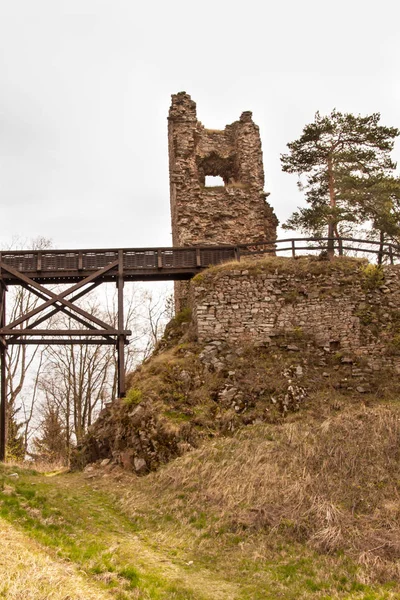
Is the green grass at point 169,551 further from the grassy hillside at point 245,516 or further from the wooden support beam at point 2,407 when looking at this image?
the wooden support beam at point 2,407

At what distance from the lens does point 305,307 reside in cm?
1780

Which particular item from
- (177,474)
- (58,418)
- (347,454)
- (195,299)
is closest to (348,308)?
(195,299)

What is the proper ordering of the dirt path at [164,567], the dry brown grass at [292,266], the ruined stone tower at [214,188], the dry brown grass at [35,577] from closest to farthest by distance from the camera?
the dry brown grass at [35,577] → the dirt path at [164,567] → the dry brown grass at [292,266] → the ruined stone tower at [214,188]

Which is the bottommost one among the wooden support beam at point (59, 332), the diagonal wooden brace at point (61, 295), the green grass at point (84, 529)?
the green grass at point (84, 529)

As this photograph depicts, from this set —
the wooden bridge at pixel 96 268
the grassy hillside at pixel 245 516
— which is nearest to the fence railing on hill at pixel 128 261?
the wooden bridge at pixel 96 268

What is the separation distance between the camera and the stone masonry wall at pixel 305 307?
1727cm

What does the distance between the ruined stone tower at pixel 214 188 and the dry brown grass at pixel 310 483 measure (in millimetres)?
9481

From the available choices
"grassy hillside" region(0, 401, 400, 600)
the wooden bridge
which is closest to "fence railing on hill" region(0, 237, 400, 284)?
the wooden bridge

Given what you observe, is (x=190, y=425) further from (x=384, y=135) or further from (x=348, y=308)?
(x=384, y=135)

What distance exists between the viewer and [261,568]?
9.68 m

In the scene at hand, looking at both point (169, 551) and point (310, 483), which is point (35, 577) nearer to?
point (169, 551)

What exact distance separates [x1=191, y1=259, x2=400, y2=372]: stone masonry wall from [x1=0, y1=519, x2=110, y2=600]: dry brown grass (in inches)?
377

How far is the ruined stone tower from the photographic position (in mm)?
22484

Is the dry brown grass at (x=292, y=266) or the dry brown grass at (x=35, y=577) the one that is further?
the dry brown grass at (x=292, y=266)
